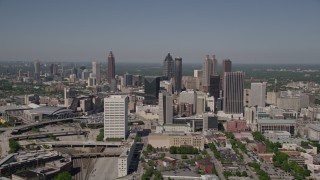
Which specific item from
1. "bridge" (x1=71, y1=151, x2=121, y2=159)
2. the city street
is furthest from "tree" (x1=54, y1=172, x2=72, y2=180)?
Answer: the city street

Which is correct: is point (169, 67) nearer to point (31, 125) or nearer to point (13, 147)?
point (31, 125)

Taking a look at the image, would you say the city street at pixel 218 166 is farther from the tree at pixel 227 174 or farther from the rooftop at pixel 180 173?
the rooftop at pixel 180 173

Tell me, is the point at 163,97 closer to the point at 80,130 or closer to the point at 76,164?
the point at 80,130

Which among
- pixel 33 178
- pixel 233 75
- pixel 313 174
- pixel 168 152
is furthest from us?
pixel 233 75

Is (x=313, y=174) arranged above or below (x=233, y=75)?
below

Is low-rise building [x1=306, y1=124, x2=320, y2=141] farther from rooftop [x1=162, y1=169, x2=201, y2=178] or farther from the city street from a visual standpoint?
rooftop [x1=162, y1=169, x2=201, y2=178]

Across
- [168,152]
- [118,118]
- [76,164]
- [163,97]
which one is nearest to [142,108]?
[163,97]

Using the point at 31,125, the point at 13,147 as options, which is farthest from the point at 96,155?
the point at 31,125
